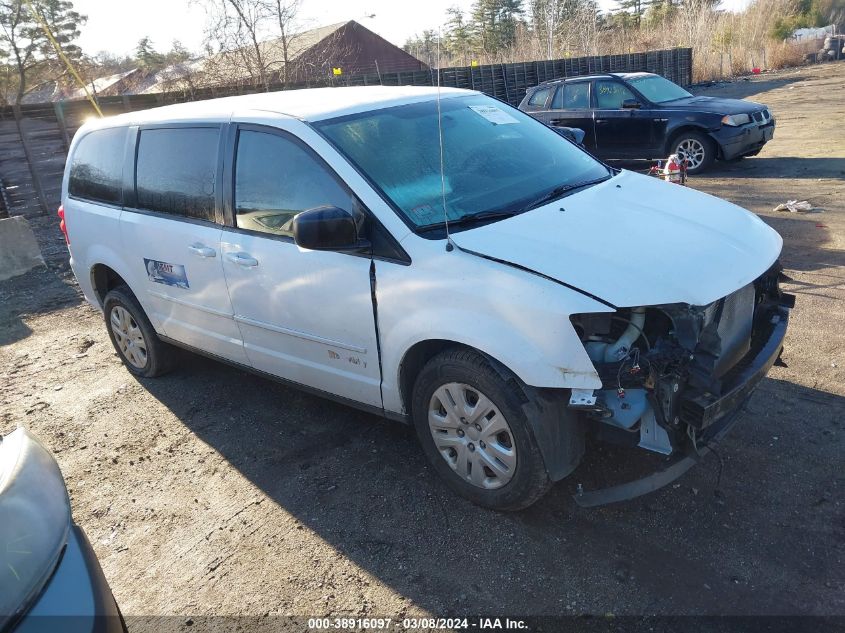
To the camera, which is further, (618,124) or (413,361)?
(618,124)

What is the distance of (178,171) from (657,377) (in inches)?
125

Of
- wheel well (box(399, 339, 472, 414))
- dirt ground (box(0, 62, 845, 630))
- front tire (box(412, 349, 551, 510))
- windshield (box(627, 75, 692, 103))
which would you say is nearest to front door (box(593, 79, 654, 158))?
windshield (box(627, 75, 692, 103))

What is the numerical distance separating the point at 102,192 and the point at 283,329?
7.28ft

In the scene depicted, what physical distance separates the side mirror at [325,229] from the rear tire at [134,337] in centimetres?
235

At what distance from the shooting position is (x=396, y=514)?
325 cm

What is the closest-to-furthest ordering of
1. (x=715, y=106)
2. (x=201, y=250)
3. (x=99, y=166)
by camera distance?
(x=201, y=250) → (x=99, y=166) → (x=715, y=106)

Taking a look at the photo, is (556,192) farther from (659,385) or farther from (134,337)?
(134,337)

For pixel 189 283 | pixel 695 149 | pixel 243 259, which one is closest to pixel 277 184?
pixel 243 259

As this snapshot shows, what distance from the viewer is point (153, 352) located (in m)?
4.93

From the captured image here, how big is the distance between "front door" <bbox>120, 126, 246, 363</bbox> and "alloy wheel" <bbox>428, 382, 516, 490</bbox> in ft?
5.08

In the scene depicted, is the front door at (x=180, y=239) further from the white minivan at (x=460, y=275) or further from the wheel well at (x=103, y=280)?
the wheel well at (x=103, y=280)

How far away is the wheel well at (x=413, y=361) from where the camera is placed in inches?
122

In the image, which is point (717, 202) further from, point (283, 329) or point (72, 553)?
point (72, 553)

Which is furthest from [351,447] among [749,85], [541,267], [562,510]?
[749,85]
